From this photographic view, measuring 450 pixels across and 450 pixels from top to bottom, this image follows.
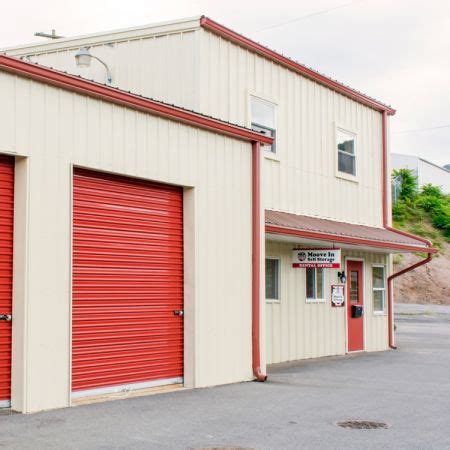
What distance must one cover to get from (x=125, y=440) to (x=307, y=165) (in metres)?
11.1

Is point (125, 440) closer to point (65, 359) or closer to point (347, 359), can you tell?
point (65, 359)

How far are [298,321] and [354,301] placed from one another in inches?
123

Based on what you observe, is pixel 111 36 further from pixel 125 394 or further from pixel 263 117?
pixel 125 394

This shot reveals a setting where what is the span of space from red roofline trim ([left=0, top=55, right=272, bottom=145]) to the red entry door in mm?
7070

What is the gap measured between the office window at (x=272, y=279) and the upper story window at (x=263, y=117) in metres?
2.42

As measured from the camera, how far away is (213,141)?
42.1 feet

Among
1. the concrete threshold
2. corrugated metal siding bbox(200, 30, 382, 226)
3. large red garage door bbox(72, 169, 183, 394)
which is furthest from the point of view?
corrugated metal siding bbox(200, 30, 382, 226)

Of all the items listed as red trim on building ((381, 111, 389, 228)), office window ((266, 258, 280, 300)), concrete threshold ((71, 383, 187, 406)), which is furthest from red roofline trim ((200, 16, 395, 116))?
concrete threshold ((71, 383, 187, 406))

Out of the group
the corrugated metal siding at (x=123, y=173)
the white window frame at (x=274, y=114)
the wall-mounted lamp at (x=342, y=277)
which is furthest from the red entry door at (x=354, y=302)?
the corrugated metal siding at (x=123, y=173)

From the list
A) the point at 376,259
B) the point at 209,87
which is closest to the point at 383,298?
the point at 376,259

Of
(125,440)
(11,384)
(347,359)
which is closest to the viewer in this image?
(125,440)

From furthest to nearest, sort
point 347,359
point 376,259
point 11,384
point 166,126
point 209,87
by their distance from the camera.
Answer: point 376,259 < point 347,359 < point 209,87 < point 166,126 < point 11,384

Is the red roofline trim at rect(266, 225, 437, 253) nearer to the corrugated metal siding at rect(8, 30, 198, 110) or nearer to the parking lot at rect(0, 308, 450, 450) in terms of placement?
the parking lot at rect(0, 308, 450, 450)

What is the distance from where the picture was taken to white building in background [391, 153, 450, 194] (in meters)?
60.9
